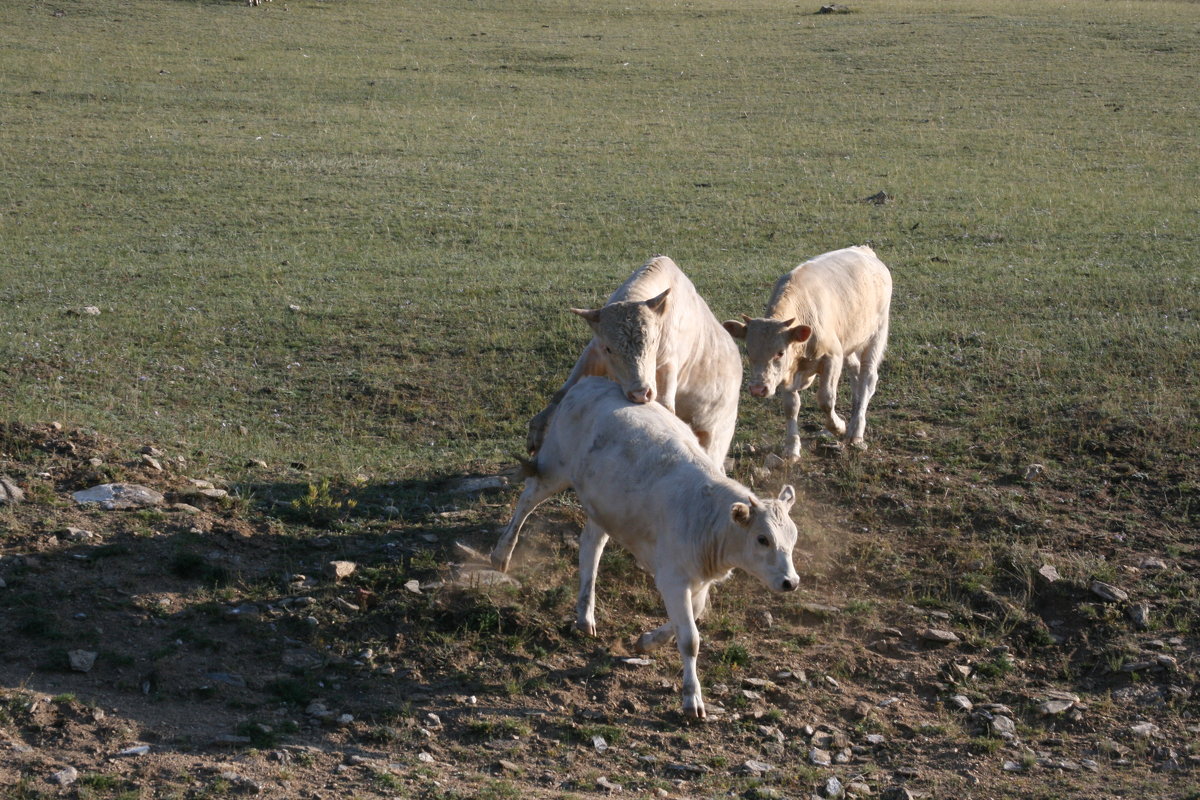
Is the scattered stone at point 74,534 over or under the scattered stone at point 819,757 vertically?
over

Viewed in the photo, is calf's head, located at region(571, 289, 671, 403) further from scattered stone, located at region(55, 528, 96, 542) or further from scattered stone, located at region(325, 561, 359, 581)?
scattered stone, located at region(55, 528, 96, 542)

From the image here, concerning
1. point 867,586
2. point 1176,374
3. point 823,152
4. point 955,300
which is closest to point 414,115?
point 823,152

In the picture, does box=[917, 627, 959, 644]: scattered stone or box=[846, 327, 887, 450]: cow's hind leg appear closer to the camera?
box=[917, 627, 959, 644]: scattered stone

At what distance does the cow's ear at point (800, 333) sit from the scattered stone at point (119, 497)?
18.5 feet

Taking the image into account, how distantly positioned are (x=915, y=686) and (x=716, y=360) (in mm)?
3510

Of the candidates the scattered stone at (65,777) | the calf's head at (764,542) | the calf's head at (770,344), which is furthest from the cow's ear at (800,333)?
the scattered stone at (65,777)

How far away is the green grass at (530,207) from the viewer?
13.7 m

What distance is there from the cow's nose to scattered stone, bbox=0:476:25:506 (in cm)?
454

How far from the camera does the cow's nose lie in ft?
30.6

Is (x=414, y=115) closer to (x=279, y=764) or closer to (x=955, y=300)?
(x=955, y=300)

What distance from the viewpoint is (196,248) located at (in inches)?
804

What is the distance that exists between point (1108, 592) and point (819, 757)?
138 inches

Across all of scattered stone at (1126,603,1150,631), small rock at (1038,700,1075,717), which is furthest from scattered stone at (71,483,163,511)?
scattered stone at (1126,603,1150,631)

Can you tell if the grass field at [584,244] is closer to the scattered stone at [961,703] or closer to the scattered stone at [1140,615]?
the scattered stone at [1140,615]
